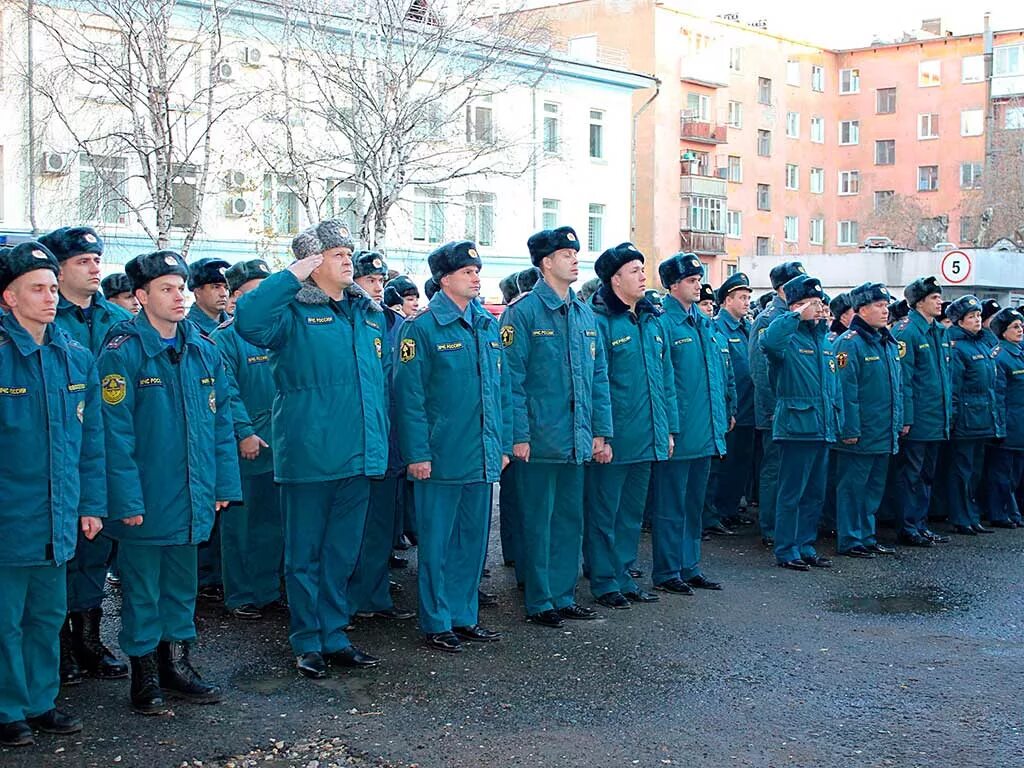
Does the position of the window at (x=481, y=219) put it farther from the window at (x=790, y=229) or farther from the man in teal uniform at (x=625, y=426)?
the man in teal uniform at (x=625, y=426)

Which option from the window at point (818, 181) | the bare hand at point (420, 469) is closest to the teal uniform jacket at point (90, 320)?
the bare hand at point (420, 469)

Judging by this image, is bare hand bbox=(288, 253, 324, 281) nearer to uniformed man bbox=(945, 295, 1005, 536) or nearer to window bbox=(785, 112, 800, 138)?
uniformed man bbox=(945, 295, 1005, 536)

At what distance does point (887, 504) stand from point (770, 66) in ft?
156

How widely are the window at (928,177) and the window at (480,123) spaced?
1244 inches

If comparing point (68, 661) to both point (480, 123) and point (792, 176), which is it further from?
point (792, 176)

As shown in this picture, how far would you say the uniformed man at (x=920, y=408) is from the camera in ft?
36.2

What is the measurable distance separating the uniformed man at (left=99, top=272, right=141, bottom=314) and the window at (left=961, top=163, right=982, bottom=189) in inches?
2191

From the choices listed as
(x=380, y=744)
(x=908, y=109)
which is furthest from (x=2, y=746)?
(x=908, y=109)

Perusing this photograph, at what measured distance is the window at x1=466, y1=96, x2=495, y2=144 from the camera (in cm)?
3091

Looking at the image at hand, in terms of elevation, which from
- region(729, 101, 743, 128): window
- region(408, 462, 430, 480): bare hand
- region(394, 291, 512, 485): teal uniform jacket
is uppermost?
region(729, 101, 743, 128): window

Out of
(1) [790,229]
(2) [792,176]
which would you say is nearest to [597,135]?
(1) [790,229]

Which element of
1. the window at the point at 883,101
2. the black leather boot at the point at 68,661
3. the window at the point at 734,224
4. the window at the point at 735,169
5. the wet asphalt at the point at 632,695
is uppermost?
the window at the point at 883,101

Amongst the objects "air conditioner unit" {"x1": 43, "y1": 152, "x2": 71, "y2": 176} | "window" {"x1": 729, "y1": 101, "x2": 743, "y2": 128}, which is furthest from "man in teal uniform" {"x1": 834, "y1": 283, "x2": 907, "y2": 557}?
"window" {"x1": 729, "y1": 101, "x2": 743, "y2": 128}

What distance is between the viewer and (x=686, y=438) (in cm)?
874
